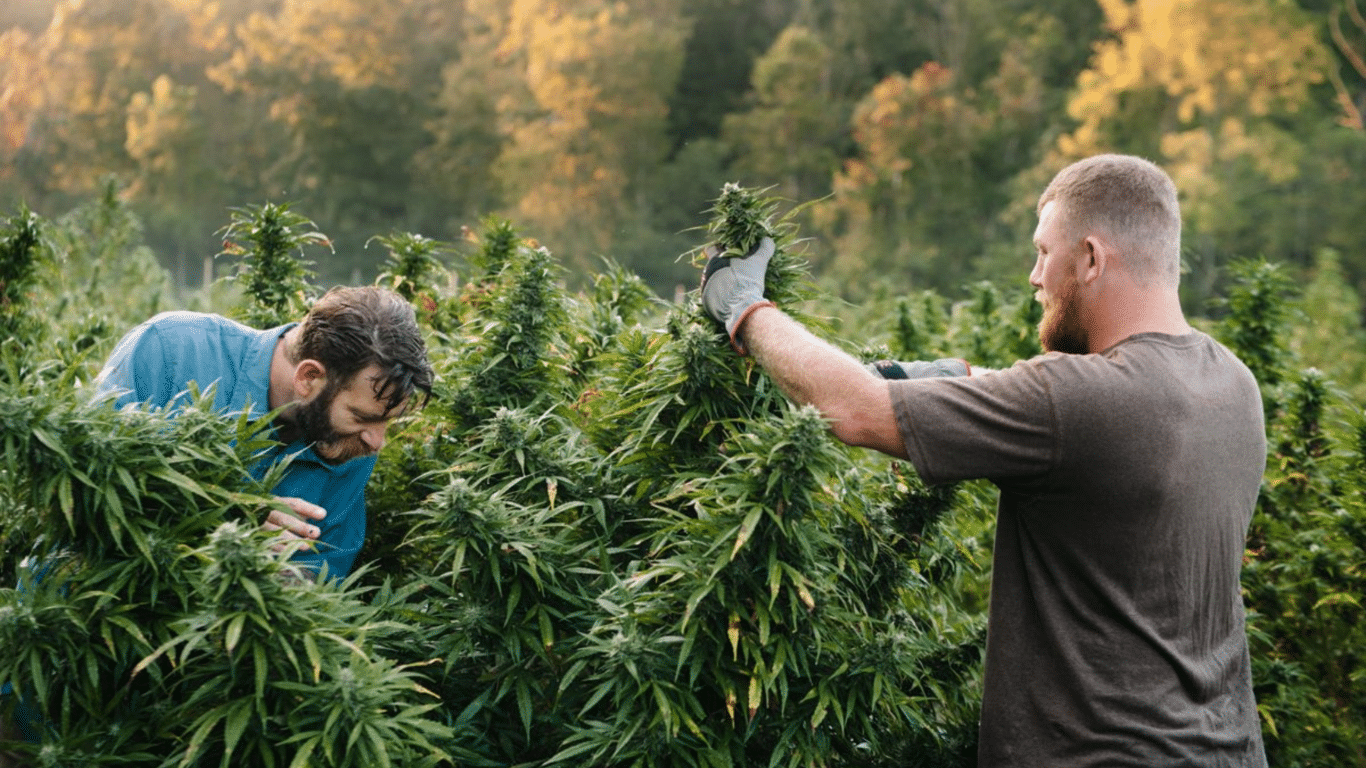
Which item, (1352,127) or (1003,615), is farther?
(1352,127)

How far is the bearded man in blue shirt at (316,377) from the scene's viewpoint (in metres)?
3.15

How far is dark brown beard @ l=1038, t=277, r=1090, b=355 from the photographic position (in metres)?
2.85

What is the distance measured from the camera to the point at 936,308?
26.2 feet

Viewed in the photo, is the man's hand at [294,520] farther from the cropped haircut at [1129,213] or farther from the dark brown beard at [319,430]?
the cropped haircut at [1129,213]

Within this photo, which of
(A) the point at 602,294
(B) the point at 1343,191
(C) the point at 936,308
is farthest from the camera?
(B) the point at 1343,191

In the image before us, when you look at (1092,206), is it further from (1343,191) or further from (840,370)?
(1343,191)

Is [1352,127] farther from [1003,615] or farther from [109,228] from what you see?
[1003,615]

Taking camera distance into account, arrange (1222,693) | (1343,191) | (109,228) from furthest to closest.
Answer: (1343,191), (109,228), (1222,693)

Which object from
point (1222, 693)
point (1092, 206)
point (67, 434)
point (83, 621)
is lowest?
point (1222, 693)

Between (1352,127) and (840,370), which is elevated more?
(840,370)

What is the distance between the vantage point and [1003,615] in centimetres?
277

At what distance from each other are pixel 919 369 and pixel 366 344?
57.1 inches

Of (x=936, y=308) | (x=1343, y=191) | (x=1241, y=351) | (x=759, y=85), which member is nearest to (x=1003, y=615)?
(x=1241, y=351)

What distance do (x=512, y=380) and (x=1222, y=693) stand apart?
1997mm
